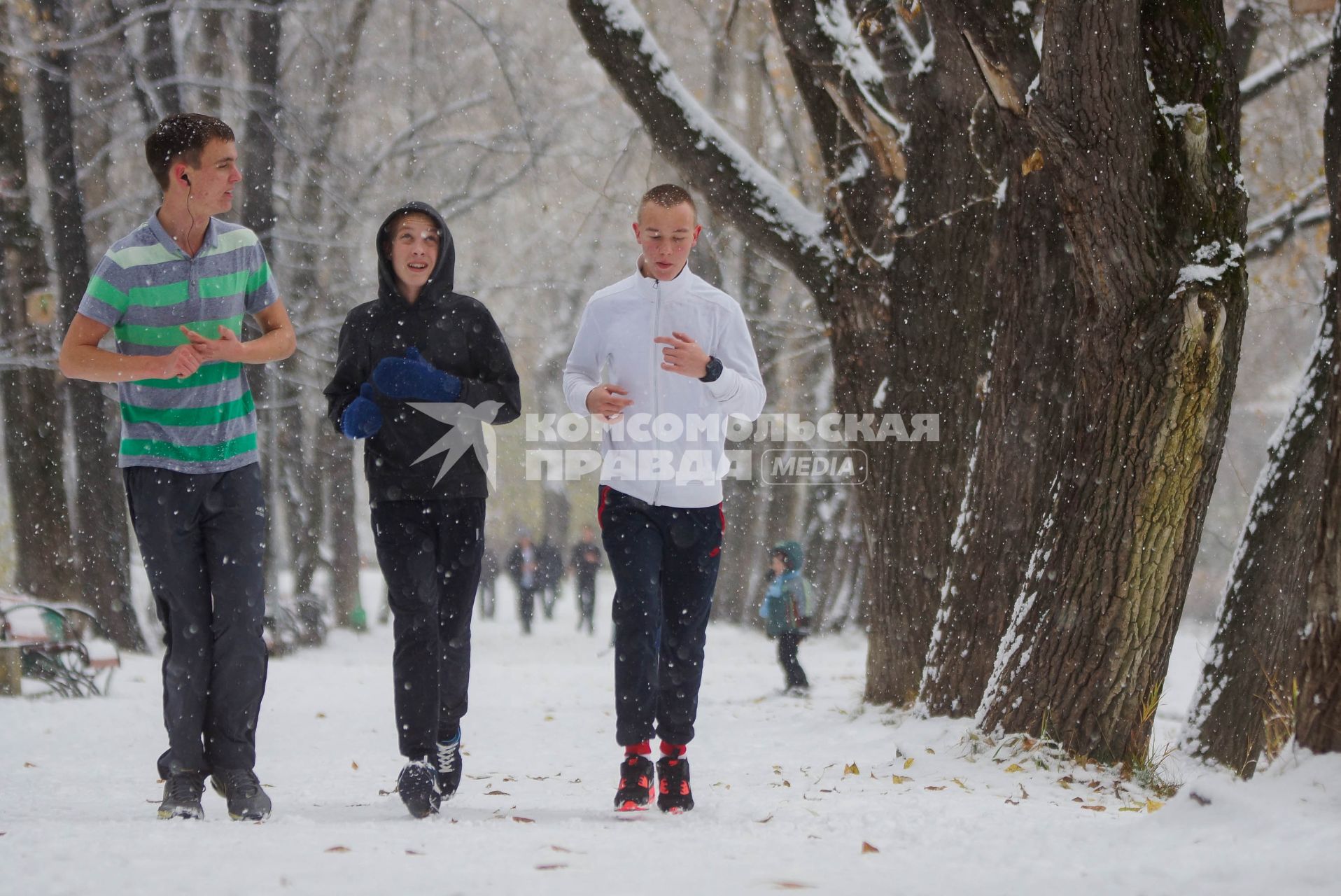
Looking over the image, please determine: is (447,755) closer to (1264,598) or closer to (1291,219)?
(1264,598)

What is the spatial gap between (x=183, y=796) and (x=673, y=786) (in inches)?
59.2

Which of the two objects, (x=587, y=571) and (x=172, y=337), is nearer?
(x=172, y=337)

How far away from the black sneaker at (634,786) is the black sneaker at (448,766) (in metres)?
0.56

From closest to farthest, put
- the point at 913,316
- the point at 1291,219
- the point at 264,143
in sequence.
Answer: the point at 913,316 → the point at 1291,219 → the point at 264,143

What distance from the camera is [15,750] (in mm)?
6281

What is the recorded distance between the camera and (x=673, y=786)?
13.4 feet

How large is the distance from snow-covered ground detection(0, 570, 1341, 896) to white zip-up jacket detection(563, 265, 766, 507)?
3.57ft

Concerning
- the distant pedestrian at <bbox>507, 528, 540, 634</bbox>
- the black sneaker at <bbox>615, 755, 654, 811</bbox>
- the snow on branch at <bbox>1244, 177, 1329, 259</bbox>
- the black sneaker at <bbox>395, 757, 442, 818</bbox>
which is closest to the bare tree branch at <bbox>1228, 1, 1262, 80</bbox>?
the snow on branch at <bbox>1244, 177, 1329, 259</bbox>

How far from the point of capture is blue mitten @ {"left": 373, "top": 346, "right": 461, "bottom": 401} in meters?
4.03

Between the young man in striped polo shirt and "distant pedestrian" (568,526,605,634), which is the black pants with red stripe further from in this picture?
"distant pedestrian" (568,526,605,634)

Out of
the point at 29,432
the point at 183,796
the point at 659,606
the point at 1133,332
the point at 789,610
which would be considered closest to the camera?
the point at 183,796

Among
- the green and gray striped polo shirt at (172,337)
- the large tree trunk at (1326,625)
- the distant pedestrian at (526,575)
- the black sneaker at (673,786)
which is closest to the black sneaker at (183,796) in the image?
the green and gray striped polo shirt at (172,337)

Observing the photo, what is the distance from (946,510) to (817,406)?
14968 millimetres

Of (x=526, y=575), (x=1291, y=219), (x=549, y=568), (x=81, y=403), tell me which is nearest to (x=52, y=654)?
(x=81, y=403)
